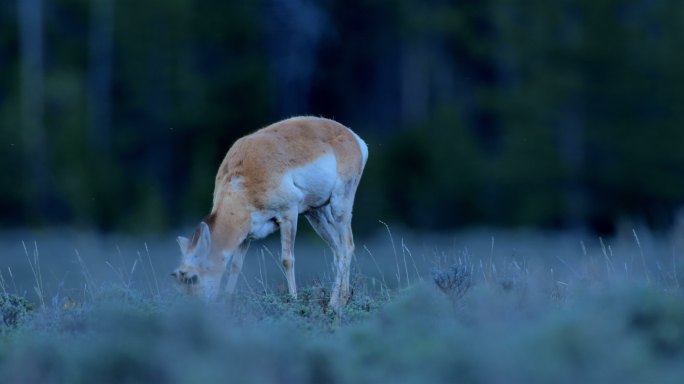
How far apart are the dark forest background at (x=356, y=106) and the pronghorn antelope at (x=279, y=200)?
20866 millimetres

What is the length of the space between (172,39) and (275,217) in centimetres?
3301

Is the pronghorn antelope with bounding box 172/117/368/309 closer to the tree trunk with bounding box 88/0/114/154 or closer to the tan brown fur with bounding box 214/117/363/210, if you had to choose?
the tan brown fur with bounding box 214/117/363/210

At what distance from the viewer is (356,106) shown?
1983 inches

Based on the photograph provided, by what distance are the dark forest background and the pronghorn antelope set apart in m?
20.9

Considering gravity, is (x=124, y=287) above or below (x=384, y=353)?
below

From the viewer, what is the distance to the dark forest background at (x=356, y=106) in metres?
36.8

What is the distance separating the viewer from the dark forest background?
36750 mm

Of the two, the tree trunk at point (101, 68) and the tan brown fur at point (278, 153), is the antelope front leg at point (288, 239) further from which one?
the tree trunk at point (101, 68)

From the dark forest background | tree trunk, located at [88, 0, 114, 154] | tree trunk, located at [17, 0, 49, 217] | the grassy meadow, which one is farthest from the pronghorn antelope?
tree trunk, located at [88, 0, 114, 154]

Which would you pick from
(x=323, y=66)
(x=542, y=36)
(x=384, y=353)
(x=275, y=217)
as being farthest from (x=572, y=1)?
(x=384, y=353)

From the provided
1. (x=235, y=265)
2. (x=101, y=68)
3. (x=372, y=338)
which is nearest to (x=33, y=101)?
(x=101, y=68)

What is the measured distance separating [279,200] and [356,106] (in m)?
39.1

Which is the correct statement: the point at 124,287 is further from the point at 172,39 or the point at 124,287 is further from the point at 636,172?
the point at 172,39

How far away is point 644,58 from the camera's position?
37.0 metres
